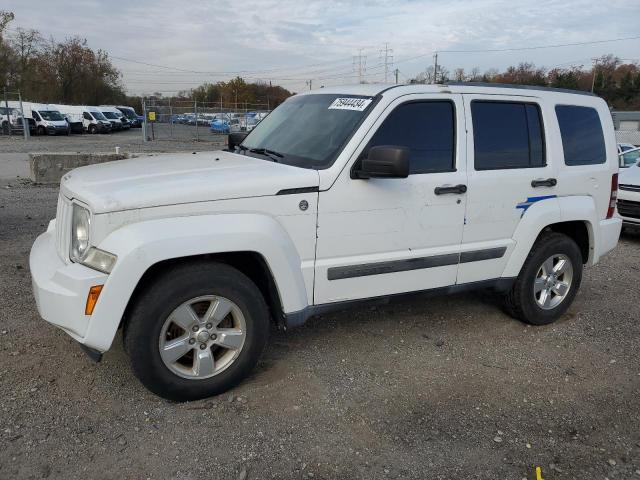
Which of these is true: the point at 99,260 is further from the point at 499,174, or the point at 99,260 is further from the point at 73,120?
the point at 73,120

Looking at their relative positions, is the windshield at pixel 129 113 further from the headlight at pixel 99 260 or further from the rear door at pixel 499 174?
the headlight at pixel 99 260

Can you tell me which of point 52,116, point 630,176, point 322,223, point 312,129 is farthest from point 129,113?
A: point 322,223

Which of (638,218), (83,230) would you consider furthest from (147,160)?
(638,218)

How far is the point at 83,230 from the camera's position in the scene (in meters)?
3.06

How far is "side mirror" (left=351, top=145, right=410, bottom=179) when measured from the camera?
3243 mm

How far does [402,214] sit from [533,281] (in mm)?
1576

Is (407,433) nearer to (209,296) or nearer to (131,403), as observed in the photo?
(209,296)

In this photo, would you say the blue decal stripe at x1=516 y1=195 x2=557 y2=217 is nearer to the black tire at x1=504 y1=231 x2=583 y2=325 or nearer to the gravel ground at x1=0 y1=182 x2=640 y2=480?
the black tire at x1=504 y1=231 x2=583 y2=325

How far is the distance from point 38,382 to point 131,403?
0.66m

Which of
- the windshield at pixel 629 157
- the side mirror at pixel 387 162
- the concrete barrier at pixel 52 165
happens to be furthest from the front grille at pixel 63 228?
the windshield at pixel 629 157

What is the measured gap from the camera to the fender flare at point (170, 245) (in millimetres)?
2873

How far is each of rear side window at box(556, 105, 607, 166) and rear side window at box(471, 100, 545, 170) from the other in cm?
29

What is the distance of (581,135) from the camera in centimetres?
464

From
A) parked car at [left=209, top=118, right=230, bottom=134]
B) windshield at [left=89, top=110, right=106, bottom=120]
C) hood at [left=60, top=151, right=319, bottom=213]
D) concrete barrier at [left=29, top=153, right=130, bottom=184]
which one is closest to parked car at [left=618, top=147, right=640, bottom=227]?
hood at [left=60, top=151, right=319, bottom=213]
